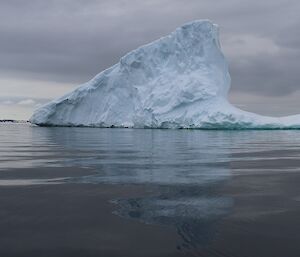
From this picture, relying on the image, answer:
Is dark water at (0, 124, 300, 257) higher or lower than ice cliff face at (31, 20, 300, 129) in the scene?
lower

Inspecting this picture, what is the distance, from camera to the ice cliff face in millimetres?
47156

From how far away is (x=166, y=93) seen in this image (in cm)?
4941

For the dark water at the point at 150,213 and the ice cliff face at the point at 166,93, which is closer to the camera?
the dark water at the point at 150,213

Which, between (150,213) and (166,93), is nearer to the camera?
(150,213)

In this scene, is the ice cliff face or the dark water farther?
the ice cliff face

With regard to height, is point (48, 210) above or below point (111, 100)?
below

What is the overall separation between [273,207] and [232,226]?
51.7 inches

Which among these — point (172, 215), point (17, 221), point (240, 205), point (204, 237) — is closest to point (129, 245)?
point (204, 237)

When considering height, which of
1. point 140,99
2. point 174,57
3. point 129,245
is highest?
point 174,57

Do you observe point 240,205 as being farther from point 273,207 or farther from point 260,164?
point 260,164

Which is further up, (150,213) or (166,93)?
(166,93)

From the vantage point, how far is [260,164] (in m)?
11.4

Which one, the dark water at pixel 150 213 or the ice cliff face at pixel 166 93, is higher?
the ice cliff face at pixel 166 93

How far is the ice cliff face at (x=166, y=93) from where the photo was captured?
47.2 meters
